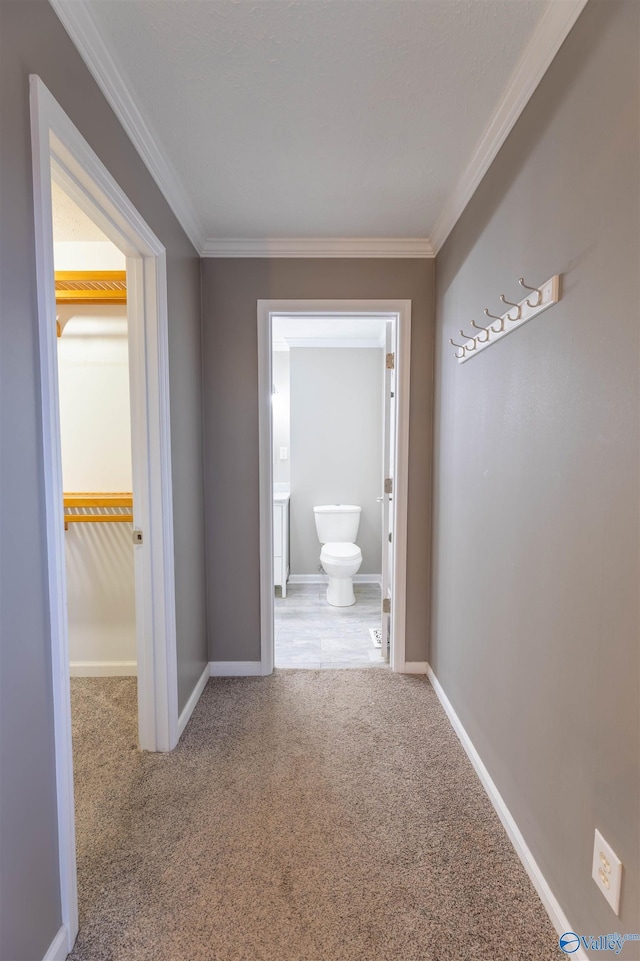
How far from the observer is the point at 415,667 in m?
2.53

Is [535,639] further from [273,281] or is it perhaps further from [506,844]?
[273,281]

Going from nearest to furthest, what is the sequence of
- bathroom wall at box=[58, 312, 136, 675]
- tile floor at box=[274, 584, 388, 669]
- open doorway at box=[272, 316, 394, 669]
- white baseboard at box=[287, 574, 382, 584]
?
bathroom wall at box=[58, 312, 136, 675]
tile floor at box=[274, 584, 388, 669]
open doorway at box=[272, 316, 394, 669]
white baseboard at box=[287, 574, 382, 584]

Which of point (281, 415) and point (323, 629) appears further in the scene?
point (281, 415)

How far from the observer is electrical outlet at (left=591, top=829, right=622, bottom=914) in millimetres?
930

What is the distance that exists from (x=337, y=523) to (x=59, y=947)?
10.5 feet

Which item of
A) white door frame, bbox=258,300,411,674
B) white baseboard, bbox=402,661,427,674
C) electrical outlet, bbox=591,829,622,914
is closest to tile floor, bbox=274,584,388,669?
white baseboard, bbox=402,661,427,674

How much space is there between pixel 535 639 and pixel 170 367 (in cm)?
169

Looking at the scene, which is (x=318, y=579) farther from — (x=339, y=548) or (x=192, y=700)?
(x=192, y=700)

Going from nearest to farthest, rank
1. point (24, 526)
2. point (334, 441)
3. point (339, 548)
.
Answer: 1. point (24, 526)
2. point (339, 548)
3. point (334, 441)

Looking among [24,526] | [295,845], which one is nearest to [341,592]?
[295,845]

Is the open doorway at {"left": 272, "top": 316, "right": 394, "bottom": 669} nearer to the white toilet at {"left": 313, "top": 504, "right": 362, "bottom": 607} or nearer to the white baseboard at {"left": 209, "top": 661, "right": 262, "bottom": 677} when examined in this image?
the white toilet at {"left": 313, "top": 504, "right": 362, "bottom": 607}

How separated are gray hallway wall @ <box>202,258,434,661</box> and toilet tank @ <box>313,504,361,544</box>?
5.33ft

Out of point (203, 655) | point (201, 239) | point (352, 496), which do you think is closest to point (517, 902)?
point (203, 655)

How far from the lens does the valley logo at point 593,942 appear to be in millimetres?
922
